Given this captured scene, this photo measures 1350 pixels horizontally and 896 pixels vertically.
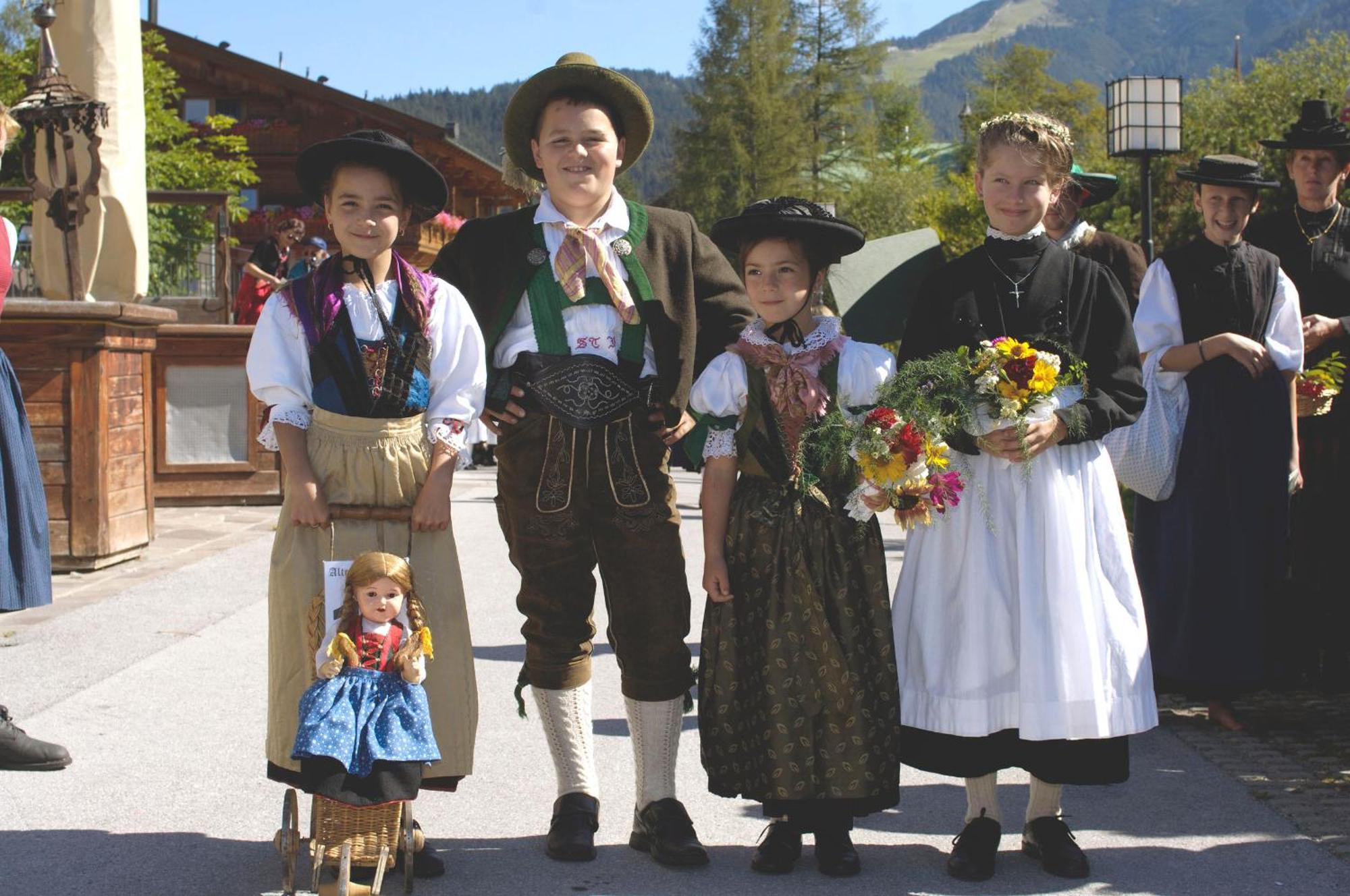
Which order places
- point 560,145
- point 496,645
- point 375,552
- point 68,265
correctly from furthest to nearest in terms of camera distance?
point 68,265
point 496,645
point 560,145
point 375,552

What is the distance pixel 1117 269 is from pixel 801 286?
218 cm

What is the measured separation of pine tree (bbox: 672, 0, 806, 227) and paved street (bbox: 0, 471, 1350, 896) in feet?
156

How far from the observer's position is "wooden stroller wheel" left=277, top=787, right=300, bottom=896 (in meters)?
3.56

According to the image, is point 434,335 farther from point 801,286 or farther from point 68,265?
point 68,265

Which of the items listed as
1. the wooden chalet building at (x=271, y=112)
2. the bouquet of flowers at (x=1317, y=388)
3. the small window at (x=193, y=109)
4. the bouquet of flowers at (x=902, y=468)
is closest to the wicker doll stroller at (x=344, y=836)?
the bouquet of flowers at (x=902, y=468)

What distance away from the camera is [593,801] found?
161 inches

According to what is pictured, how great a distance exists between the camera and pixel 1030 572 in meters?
3.86

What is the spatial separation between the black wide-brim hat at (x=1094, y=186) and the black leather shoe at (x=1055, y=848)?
285 cm

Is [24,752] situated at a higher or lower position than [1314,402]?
lower

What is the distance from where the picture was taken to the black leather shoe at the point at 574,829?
3930mm

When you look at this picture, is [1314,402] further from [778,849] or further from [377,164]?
[377,164]

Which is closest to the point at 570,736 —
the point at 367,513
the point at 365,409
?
the point at 367,513

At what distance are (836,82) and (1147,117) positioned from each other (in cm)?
4579

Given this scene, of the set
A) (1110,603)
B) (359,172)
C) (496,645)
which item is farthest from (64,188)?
(1110,603)
